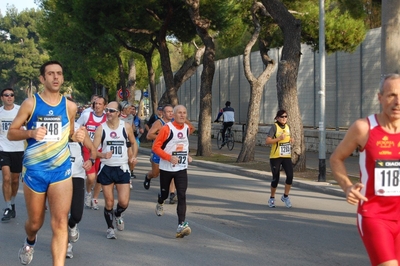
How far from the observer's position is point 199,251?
830 cm

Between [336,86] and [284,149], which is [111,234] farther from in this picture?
[336,86]

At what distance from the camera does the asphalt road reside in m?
7.90

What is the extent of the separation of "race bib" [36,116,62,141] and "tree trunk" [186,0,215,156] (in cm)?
1725

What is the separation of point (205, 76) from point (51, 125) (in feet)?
59.2

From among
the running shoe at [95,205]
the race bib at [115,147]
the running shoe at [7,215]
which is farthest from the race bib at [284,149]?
the running shoe at [7,215]

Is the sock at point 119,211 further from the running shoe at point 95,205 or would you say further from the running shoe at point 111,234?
the running shoe at point 95,205

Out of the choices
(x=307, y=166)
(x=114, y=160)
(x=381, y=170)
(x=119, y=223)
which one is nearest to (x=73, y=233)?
(x=114, y=160)

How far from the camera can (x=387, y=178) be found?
476 centimetres

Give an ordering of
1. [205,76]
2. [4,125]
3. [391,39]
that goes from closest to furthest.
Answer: [4,125] < [391,39] < [205,76]

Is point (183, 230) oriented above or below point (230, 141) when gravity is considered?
below

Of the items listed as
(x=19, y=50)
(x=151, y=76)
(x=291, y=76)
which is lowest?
(x=291, y=76)

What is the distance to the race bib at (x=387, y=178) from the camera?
15.6 feet

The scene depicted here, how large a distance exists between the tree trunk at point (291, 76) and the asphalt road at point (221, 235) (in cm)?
420

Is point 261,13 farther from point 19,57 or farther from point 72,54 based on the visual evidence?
point 19,57
